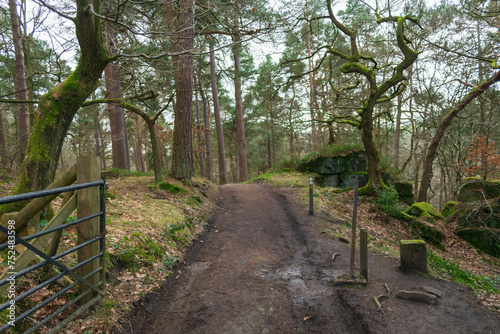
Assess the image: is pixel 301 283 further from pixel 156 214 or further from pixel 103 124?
pixel 103 124

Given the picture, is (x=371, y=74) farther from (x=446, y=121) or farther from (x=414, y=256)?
(x=414, y=256)

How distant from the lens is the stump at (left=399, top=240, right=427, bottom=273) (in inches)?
193

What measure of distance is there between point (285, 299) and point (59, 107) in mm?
4565

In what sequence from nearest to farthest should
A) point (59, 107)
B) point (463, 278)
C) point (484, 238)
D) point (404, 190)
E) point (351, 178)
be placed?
point (59, 107)
point (463, 278)
point (484, 238)
point (404, 190)
point (351, 178)

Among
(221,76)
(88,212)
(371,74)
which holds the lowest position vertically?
(88,212)

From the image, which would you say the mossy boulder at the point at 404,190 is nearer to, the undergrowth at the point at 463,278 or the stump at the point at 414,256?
the undergrowth at the point at 463,278

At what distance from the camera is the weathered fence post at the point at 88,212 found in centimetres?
300

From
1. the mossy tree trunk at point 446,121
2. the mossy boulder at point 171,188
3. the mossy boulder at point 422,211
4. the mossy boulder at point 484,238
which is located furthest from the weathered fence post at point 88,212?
the mossy tree trunk at point 446,121

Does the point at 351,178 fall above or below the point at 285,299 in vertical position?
above

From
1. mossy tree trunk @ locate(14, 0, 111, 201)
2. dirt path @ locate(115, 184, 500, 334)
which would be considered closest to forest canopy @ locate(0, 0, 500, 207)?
mossy tree trunk @ locate(14, 0, 111, 201)

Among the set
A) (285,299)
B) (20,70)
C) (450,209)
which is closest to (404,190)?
(450,209)

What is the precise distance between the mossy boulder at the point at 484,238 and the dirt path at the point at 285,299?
21.3 ft

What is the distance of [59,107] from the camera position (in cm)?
401

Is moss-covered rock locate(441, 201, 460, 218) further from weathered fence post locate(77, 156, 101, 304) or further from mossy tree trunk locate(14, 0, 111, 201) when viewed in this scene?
mossy tree trunk locate(14, 0, 111, 201)
